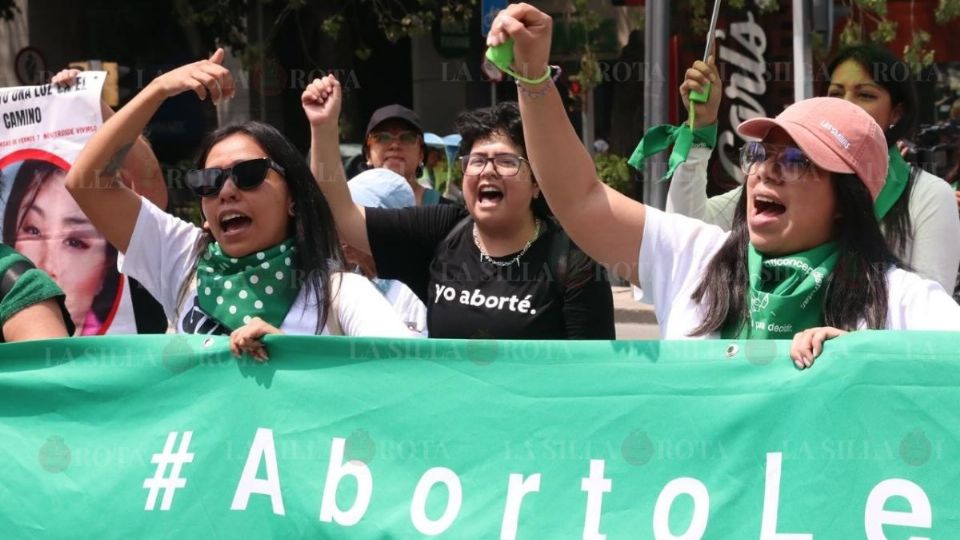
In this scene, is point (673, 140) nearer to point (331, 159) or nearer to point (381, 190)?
point (331, 159)

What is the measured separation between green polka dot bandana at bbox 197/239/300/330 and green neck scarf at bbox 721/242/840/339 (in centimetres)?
116

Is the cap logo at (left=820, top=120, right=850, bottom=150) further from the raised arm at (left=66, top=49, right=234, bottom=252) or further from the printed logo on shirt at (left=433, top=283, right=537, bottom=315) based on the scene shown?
the raised arm at (left=66, top=49, right=234, bottom=252)

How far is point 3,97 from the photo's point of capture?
17.7ft

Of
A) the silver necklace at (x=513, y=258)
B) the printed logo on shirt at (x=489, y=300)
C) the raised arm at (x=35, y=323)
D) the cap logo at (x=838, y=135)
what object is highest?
the cap logo at (x=838, y=135)

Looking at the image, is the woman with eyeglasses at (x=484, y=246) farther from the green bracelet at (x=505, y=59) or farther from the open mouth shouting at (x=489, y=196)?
the green bracelet at (x=505, y=59)

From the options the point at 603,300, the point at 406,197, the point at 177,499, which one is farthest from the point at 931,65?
the point at 177,499

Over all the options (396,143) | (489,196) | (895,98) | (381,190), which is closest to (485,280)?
(489,196)

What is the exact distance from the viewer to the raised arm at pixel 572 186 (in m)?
3.32

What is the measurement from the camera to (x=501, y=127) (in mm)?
4484

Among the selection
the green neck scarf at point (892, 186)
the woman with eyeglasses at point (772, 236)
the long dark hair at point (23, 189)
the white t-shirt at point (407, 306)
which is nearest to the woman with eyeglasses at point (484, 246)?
the white t-shirt at point (407, 306)

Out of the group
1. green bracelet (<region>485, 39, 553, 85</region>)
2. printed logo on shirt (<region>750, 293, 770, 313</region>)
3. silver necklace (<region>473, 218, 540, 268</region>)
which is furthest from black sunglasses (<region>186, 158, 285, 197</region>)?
printed logo on shirt (<region>750, 293, 770, 313</region>)

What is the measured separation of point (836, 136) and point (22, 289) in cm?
190

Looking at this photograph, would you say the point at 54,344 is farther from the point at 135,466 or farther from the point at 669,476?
the point at 669,476

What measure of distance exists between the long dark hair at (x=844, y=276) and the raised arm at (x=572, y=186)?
0.20 metres
